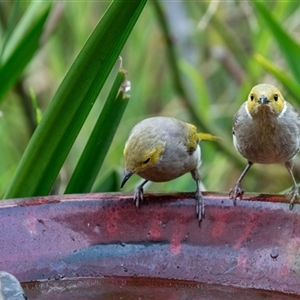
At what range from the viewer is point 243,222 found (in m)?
2.52

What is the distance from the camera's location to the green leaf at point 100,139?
2.73 meters

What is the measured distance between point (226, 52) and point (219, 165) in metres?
0.80

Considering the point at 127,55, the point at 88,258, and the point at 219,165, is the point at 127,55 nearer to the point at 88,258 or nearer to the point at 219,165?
the point at 219,165

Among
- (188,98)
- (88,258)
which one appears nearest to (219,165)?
(188,98)

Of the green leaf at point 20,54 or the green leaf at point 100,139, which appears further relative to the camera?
the green leaf at point 20,54

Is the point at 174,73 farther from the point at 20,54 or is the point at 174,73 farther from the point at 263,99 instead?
the point at 20,54

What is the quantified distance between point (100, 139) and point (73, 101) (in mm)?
277

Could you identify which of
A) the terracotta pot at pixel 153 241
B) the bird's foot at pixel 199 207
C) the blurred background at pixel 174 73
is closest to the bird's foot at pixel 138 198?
the terracotta pot at pixel 153 241

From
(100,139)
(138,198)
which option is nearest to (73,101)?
(100,139)

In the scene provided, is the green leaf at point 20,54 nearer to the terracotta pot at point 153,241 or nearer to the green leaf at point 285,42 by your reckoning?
the terracotta pot at point 153,241

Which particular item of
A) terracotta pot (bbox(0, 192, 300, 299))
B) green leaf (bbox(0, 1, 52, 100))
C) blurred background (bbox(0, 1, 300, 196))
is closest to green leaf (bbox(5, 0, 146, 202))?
terracotta pot (bbox(0, 192, 300, 299))

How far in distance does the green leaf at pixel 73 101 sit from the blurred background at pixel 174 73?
130 cm

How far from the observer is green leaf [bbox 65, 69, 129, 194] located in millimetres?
2732

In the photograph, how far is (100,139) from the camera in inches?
111
